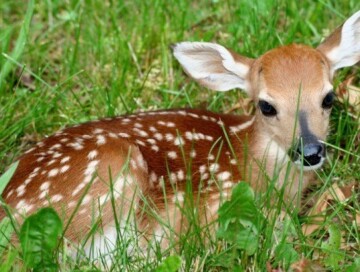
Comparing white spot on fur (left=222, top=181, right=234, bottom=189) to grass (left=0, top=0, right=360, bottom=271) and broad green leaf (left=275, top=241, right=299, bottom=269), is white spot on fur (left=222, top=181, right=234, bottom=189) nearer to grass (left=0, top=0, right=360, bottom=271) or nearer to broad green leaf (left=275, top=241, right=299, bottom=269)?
grass (left=0, top=0, right=360, bottom=271)

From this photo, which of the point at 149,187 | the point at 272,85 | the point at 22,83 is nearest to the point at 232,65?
the point at 272,85

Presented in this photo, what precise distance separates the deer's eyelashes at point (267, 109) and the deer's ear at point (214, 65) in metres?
0.26

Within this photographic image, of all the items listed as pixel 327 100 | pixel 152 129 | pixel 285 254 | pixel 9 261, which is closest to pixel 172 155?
pixel 152 129

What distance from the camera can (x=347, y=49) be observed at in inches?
194

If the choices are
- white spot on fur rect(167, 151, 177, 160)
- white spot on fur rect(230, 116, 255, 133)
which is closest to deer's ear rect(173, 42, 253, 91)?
white spot on fur rect(230, 116, 255, 133)

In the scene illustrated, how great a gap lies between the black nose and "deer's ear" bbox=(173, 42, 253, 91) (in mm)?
677

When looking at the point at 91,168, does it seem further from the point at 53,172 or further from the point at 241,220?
the point at 241,220

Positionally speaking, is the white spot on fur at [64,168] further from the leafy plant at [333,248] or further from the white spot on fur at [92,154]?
the leafy plant at [333,248]

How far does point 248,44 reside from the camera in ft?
18.2

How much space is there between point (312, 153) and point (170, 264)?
94cm

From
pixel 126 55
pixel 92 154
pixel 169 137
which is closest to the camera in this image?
pixel 92 154

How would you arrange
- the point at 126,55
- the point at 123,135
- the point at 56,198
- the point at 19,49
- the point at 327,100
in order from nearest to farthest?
the point at 56,198 < the point at 327,100 < the point at 123,135 < the point at 19,49 < the point at 126,55

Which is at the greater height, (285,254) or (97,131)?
(97,131)

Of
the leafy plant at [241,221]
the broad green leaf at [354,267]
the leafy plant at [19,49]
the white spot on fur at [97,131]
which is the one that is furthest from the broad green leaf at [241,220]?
the leafy plant at [19,49]
